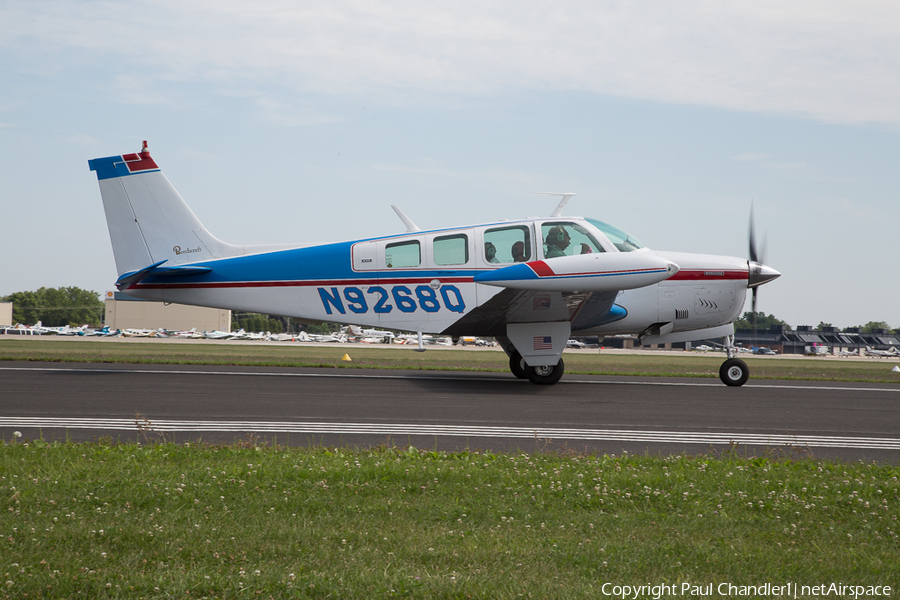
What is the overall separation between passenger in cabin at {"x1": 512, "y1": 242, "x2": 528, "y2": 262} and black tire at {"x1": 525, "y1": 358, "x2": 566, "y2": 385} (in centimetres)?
231

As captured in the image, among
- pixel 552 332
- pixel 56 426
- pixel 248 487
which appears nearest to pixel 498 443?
pixel 248 487

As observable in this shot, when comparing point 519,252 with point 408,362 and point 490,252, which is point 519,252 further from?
point 408,362

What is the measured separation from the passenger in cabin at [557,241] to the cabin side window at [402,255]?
262 centimetres

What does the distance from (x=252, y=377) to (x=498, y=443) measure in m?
8.91

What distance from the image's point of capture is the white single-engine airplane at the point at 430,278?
13094 millimetres

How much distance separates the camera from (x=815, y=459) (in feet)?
21.0

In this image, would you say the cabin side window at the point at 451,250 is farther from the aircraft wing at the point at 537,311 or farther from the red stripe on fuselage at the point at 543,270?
the red stripe on fuselage at the point at 543,270

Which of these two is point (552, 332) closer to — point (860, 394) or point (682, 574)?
point (860, 394)

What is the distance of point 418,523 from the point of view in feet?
13.6

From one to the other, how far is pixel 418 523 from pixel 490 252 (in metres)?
9.47

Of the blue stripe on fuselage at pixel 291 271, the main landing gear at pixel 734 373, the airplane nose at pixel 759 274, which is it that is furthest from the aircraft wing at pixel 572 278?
the main landing gear at pixel 734 373

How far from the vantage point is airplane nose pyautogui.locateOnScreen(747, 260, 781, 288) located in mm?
13883

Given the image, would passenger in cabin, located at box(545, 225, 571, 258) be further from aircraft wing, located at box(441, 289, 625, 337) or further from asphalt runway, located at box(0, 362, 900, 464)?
asphalt runway, located at box(0, 362, 900, 464)

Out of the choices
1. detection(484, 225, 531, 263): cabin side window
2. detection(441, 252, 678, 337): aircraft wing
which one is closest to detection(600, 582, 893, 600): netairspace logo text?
detection(441, 252, 678, 337): aircraft wing
